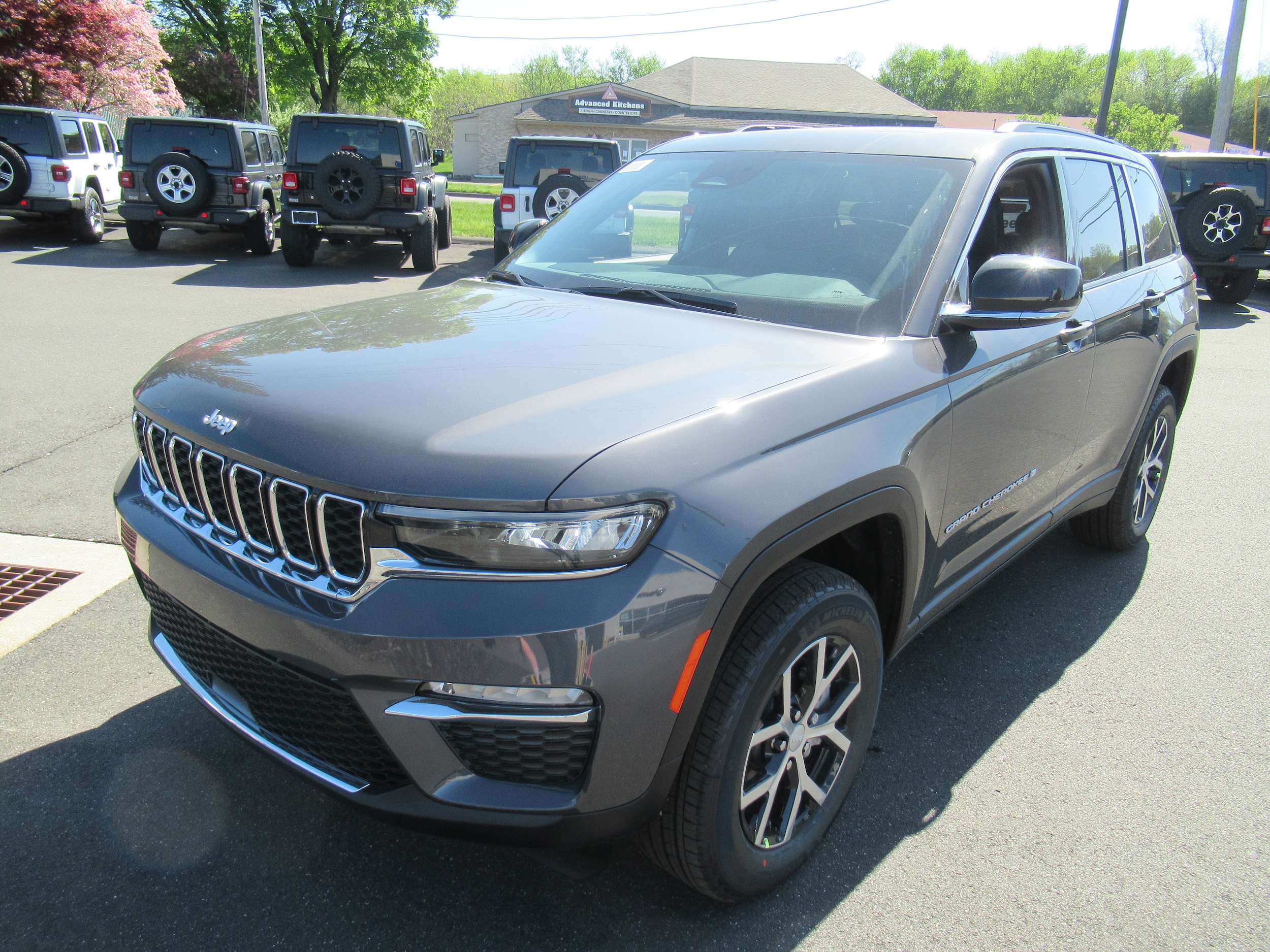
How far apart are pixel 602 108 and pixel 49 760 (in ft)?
162

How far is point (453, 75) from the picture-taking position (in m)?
115

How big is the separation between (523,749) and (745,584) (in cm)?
54

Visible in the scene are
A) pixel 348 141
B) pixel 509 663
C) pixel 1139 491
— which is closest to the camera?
pixel 509 663

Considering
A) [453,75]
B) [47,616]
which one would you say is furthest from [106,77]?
[453,75]

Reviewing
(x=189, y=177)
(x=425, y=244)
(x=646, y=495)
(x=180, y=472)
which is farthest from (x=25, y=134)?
(x=646, y=495)

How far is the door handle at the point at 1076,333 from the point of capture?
10.0 feet

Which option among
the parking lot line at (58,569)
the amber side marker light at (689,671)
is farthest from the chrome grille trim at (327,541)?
the parking lot line at (58,569)

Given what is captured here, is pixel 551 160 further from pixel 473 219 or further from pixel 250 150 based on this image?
pixel 473 219

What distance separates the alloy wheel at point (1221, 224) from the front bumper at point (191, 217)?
13.5 m

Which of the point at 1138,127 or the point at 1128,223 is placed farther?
the point at 1138,127

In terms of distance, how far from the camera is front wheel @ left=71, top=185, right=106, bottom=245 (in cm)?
1431

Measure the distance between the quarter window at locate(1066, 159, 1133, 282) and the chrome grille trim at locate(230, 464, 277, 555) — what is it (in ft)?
Answer: 9.27

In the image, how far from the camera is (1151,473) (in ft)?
14.7

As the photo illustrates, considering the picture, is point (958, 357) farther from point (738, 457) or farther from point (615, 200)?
point (615, 200)
